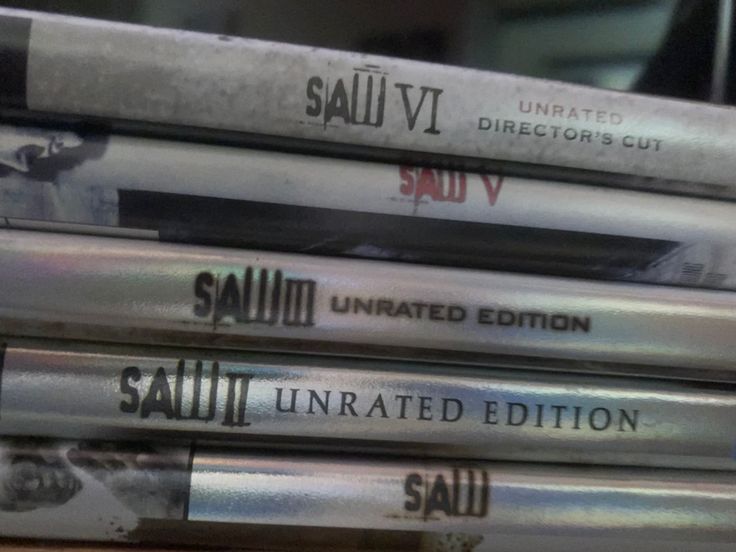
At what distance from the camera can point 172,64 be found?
0.98ft

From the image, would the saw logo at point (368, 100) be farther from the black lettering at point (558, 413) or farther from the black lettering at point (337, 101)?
the black lettering at point (558, 413)

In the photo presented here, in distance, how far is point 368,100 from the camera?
1.02 ft

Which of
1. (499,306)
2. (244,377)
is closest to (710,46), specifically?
(499,306)

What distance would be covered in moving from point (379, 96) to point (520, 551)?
214mm

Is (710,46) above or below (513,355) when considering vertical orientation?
above

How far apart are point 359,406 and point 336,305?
46mm

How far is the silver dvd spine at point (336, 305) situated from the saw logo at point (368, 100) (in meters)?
0.06

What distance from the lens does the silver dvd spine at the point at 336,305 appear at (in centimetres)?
30

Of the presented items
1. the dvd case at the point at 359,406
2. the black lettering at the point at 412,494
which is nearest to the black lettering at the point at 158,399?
the dvd case at the point at 359,406

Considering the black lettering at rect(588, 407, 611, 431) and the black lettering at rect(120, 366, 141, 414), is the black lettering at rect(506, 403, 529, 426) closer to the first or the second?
the black lettering at rect(588, 407, 611, 431)

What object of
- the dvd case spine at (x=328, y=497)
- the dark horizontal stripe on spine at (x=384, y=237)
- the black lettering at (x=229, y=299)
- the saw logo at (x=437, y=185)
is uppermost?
the saw logo at (x=437, y=185)

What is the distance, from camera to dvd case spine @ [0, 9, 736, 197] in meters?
0.29

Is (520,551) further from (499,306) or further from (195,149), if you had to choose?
(195,149)

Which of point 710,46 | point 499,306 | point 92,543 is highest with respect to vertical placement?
point 710,46
